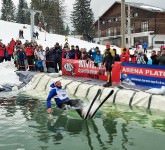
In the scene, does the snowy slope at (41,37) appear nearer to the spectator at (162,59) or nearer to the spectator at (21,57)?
the spectator at (21,57)

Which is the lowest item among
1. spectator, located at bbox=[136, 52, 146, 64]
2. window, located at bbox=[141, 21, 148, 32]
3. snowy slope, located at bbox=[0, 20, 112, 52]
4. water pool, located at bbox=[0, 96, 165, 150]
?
water pool, located at bbox=[0, 96, 165, 150]

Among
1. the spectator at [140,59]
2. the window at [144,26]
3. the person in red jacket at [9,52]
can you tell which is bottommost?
the spectator at [140,59]

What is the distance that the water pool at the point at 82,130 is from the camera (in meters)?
8.93

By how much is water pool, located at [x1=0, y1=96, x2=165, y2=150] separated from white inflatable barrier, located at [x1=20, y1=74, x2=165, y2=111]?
0.72 m

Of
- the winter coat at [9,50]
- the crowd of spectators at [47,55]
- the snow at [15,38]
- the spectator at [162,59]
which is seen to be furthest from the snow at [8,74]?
the spectator at [162,59]

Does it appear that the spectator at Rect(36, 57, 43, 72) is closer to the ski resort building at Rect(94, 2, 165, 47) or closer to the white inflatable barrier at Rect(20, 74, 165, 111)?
the white inflatable barrier at Rect(20, 74, 165, 111)

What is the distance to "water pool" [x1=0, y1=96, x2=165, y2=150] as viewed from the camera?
8930mm

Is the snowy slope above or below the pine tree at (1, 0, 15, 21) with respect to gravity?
below

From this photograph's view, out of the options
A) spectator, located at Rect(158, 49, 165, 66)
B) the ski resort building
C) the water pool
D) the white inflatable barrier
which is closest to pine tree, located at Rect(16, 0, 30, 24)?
the ski resort building

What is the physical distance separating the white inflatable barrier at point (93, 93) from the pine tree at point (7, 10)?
86722 millimetres

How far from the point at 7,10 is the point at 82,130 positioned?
98.2m

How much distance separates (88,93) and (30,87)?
4.95m

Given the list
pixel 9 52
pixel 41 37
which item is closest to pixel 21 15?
pixel 41 37

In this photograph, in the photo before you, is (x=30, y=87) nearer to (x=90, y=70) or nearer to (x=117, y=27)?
(x=90, y=70)
